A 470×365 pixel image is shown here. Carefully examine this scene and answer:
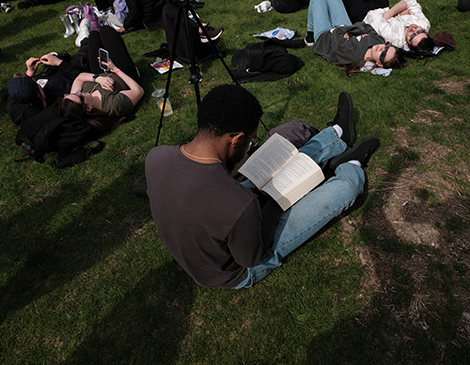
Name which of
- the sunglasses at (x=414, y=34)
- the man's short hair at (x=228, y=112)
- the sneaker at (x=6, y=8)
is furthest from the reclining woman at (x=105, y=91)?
the sneaker at (x=6, y=8)

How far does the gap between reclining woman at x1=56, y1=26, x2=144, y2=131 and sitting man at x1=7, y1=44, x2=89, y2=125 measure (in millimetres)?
351

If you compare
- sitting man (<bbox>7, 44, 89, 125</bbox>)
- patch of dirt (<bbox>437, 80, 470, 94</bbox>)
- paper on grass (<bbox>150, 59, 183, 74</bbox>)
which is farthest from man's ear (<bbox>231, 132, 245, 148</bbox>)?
paper on grass (<bbox>150, 59, 183, 74</bbox>)

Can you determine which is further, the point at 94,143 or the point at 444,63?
the point at 444,63

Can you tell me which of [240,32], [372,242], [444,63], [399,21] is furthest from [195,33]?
[372,242]

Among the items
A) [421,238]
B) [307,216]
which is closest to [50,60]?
[307,216]

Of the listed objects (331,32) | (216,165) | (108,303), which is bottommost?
(108,303)

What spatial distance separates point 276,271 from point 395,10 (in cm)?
546

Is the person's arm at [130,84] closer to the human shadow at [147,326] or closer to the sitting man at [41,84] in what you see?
the sitting man at [41,84]

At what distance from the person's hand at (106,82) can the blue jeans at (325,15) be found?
376 centimetres

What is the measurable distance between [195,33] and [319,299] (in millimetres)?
4982

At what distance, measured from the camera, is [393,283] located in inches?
89.7

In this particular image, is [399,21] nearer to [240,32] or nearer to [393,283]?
[240,32]

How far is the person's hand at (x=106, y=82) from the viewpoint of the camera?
425cm

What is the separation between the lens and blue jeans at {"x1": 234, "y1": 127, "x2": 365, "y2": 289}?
2.20 metres
